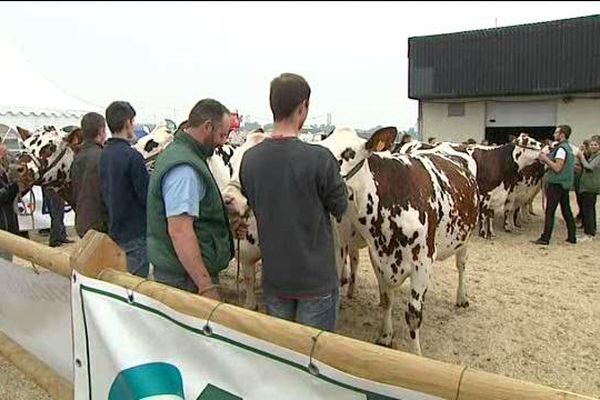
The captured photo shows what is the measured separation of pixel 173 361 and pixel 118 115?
84.0 inches

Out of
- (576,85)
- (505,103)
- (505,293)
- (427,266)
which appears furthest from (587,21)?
(427,266)

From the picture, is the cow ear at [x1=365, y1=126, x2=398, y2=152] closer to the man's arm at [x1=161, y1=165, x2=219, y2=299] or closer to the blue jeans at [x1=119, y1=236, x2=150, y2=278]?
the man's arm at [x1=161, y1=165, x2=219, y2=299]

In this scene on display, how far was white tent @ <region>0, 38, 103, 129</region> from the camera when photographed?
10258mm

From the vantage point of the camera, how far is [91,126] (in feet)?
13.1

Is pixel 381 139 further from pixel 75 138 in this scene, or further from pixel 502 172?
pixel 502 172

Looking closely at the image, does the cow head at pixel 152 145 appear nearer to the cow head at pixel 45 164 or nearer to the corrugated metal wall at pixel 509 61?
the cow head at pixel 45 164

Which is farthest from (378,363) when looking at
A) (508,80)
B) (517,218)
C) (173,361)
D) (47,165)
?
(508,80)

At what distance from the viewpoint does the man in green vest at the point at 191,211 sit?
2465 mm

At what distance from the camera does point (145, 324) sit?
6.33ft

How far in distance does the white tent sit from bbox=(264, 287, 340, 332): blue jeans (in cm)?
921

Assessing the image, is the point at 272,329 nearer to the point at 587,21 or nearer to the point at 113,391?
the point at 113,391

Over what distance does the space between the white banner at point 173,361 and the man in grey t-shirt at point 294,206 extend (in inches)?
27.7

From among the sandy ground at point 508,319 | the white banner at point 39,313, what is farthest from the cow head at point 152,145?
the white banner at point 39,313

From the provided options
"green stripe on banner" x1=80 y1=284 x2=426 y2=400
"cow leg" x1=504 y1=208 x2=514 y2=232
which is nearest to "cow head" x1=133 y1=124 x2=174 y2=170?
"green stripe on banner" x1=80 y1=284 x2=426 y2=400
